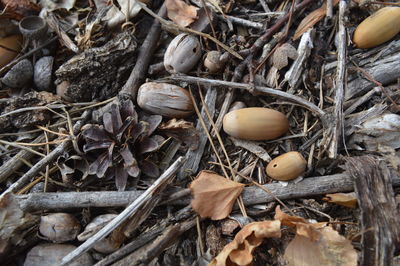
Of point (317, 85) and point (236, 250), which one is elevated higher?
point (317, 85)

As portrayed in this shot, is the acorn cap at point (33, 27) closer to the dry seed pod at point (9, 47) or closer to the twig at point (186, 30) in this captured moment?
the dry seed pod at point (9, 47)

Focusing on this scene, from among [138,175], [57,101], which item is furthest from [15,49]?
[138,175]

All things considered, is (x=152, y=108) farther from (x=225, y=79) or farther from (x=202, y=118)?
(x=225, y=79)

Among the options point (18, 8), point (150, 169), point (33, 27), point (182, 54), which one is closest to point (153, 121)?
point (150, 169)

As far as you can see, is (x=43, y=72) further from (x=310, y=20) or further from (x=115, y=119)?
(x=310, y=20)

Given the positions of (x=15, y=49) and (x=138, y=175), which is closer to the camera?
(x=138, y=175)

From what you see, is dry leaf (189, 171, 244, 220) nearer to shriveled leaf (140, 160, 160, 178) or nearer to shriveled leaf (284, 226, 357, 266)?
shriveled leaf (140, 160, 160, 178)
